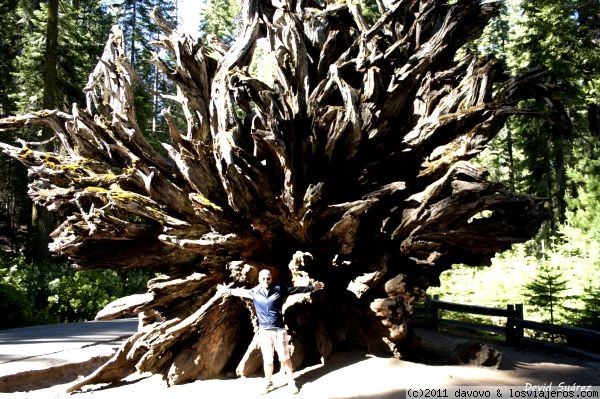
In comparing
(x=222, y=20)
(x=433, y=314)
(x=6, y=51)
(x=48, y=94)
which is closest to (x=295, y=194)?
(x=433, y=314)

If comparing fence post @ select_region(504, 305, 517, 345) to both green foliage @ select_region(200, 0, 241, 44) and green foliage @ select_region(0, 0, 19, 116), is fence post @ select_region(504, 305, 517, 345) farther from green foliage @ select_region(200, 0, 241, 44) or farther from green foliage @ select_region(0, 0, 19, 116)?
green foliage @ select_region(200, 0, 241, 44)

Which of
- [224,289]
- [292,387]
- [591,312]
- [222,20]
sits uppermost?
[222,20]

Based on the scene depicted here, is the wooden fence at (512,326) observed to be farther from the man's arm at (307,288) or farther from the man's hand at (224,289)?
the man's hand at (224,289)

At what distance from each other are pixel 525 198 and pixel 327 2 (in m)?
6.27

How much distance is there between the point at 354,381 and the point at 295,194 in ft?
9.50

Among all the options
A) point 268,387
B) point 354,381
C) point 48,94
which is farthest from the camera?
point 48,94

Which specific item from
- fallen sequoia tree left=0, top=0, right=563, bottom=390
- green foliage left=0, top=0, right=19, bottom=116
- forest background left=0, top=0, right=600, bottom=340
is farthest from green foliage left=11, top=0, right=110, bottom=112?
fallen sequoia tree left=0, top=0, right=563, bottom=390

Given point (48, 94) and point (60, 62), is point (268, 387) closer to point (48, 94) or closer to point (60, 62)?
point (48, 94)

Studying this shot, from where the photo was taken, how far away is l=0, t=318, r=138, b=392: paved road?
7234mm

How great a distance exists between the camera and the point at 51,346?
9.09 meters

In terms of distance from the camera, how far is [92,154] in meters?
→ 9.09

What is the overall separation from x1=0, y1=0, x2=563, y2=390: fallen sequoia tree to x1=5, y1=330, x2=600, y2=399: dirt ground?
0.29 metres

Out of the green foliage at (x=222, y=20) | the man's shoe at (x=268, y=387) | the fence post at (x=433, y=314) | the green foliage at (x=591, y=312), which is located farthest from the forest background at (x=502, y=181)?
the green foliage at (x=222, y=20)

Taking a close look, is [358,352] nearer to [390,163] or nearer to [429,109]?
[390,163]
